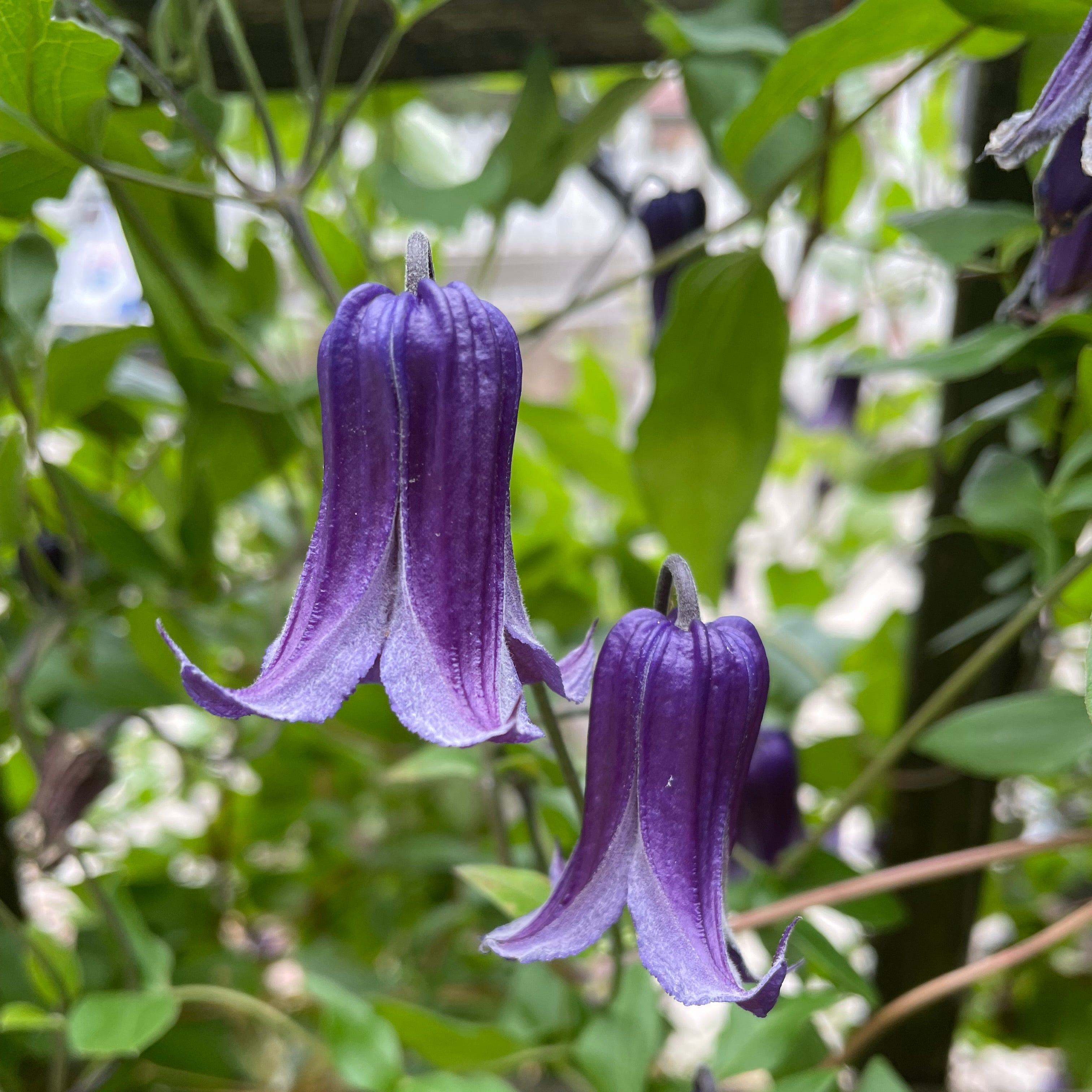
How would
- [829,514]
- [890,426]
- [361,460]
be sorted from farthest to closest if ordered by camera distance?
[829,514] → [890,426] → [361,460]

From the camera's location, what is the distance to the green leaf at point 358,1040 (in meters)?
0.42

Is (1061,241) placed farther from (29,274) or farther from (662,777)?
(29,274)

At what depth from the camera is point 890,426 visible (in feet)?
4.03

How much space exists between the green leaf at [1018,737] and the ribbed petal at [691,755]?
0.61 feet

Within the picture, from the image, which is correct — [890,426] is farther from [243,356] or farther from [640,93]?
[243,356]

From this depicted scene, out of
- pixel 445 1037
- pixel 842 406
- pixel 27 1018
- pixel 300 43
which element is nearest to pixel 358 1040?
pixel 445 1037

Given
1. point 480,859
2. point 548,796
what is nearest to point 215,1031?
point 480,859

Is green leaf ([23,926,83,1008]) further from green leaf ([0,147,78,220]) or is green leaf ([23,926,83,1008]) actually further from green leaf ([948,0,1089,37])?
green leaf ([948,0,1089,37])

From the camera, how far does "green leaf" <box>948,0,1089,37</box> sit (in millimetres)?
310

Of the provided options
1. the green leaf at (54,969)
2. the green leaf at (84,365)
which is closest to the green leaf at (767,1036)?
the green leaf at (54,969)

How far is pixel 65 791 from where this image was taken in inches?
19.2

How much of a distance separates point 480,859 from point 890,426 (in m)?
0.81

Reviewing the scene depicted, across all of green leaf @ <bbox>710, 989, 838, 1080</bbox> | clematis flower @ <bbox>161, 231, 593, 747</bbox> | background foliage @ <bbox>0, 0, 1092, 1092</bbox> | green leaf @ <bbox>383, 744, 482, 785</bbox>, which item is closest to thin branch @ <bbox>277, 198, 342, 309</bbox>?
background foliage @ <bbox>0, 0, 1092, 1092</bbox>

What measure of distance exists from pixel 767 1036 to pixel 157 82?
0.42m
